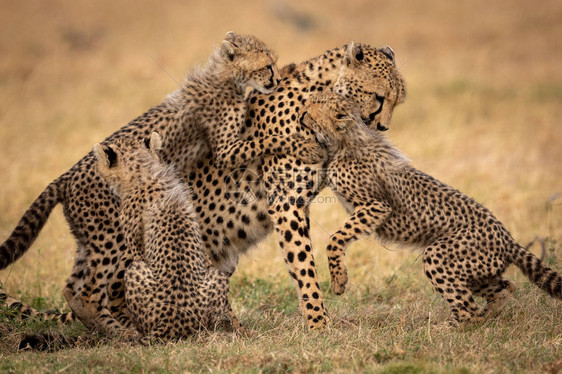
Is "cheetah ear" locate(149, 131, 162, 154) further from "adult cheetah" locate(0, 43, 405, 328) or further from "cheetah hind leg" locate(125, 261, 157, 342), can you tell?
"cheetah hind leg" locate(125, 261, 157, 342)

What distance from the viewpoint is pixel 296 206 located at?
4691mm

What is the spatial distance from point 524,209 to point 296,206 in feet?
13.1

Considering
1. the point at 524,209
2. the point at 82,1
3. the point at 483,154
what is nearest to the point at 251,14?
the point at 82,1

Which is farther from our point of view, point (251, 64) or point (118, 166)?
point (251, 64)

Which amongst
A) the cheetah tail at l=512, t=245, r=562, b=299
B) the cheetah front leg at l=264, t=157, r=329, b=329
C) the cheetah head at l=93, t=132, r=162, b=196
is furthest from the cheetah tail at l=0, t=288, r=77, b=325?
the cheetah tail at l=512, t=245, r=562, b=299

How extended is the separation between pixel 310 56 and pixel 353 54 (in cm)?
970

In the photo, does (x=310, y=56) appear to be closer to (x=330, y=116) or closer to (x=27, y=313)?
(x=330, y=116)

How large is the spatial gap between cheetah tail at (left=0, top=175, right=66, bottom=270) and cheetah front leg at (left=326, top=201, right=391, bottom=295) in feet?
5.89

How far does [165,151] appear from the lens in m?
4.94

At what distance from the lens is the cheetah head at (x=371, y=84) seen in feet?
16.1

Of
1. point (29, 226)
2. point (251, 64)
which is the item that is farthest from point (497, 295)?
point (29, 226)

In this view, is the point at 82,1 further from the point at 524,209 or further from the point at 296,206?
the point at 296,206

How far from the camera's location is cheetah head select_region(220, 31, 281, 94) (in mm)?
5117

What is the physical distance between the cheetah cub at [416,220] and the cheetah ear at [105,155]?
1.27 meters
